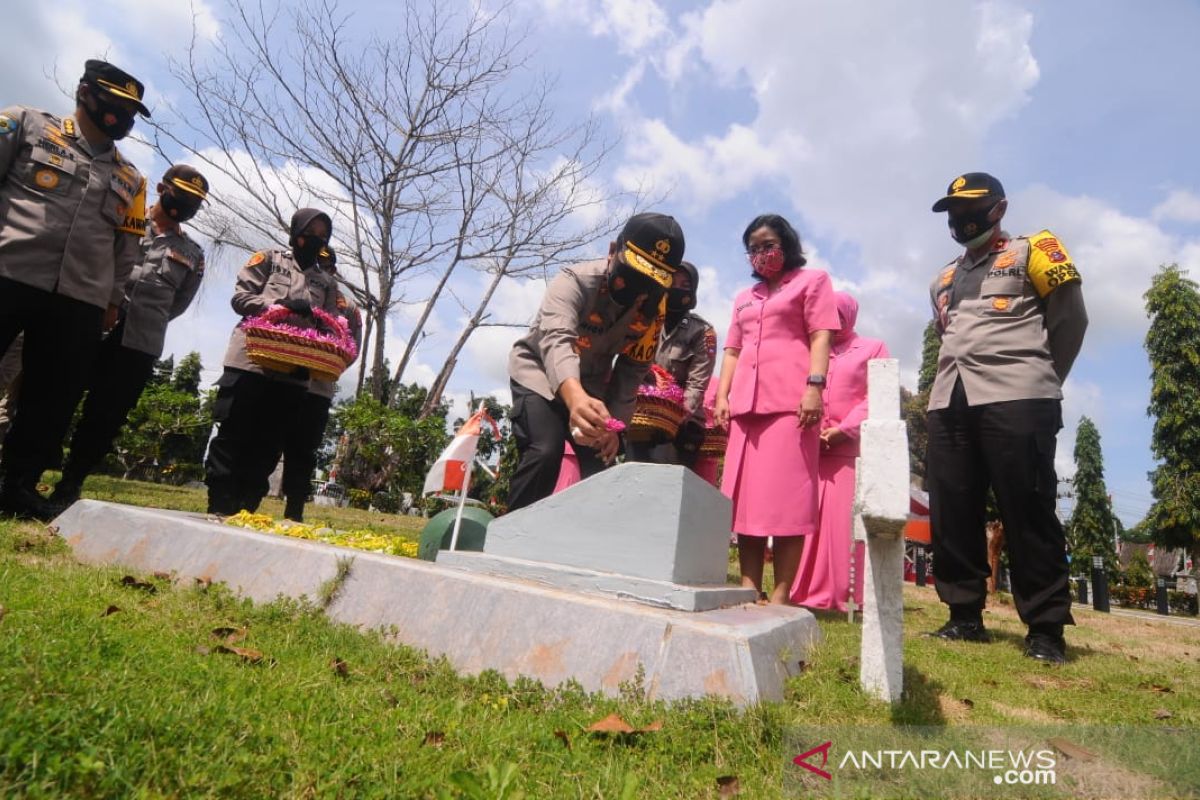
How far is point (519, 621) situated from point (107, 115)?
398 cm

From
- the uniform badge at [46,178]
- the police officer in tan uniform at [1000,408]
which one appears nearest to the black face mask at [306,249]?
the uniform badge at [46,178]

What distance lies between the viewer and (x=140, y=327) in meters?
4.91

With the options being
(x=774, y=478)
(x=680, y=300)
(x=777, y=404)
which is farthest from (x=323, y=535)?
(x=680, y=300)

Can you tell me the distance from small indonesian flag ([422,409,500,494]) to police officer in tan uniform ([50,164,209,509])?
2604 mm

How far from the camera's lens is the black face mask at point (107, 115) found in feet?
13.3

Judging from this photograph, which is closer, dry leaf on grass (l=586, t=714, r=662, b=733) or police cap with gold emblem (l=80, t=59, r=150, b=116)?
dry leaf on grass (l=586, t=714, r=662, b=733)

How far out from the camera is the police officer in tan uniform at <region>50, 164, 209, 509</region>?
4.85 m

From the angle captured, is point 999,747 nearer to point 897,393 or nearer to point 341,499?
point 897,393

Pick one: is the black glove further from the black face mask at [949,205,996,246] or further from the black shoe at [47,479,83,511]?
the black face mask at [949,205,996,246]

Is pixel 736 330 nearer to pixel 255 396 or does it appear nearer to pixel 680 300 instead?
pixel 680 300

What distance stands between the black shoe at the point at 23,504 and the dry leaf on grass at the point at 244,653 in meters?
2.94

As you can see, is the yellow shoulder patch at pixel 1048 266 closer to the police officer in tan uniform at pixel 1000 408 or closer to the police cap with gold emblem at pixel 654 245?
the police officer in tan uniform at pixel 1000 408

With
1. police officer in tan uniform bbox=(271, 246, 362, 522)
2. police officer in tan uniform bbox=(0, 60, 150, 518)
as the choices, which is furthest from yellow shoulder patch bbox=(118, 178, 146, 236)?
police officer in tan uniform bbox=(271, 246, 362, 522)

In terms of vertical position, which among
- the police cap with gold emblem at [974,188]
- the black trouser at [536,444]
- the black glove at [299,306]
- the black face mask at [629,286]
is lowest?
the black trouser at [536,444]
